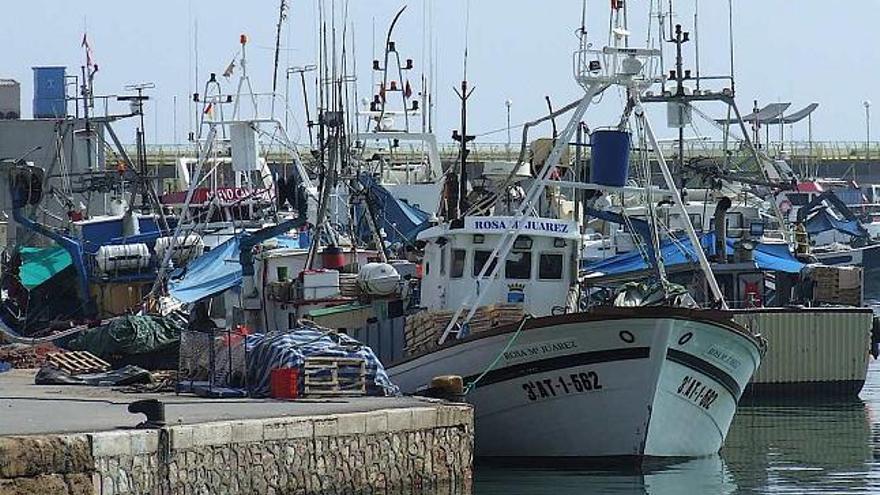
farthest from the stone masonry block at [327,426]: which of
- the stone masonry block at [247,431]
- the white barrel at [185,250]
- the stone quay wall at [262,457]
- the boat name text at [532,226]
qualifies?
the white barrel at [185,250]

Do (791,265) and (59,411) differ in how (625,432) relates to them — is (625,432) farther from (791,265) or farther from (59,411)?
(791,265)

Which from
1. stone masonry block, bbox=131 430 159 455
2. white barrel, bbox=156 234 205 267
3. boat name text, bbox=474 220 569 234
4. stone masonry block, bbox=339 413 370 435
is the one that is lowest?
stone masonry block, bbox=339 413 370 435

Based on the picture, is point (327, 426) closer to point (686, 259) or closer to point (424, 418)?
point (424, 418)

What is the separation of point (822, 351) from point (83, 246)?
13578 millimetres

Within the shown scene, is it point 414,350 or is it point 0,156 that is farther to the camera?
point 0,156

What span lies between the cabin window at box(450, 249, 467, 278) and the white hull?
1.66 meters

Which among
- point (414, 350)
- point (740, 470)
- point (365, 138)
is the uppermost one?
point (365, 138)

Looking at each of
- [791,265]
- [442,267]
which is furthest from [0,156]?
[442,267]

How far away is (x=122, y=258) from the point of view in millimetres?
34219

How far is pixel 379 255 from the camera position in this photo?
27078 millimetres

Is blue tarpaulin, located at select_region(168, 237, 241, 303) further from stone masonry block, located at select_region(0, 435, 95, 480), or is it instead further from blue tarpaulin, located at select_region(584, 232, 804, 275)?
stone masonry block, located at select_region(0, 435, 95, 480)

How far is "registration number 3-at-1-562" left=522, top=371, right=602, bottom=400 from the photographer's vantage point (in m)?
20.3

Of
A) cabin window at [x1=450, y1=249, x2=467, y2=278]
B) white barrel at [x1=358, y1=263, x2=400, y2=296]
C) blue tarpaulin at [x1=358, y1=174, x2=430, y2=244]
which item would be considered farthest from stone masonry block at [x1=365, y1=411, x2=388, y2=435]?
blue tarpaulin at [x1=358, y1=174, x2=430, y2=244]

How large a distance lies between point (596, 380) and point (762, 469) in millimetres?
2645
